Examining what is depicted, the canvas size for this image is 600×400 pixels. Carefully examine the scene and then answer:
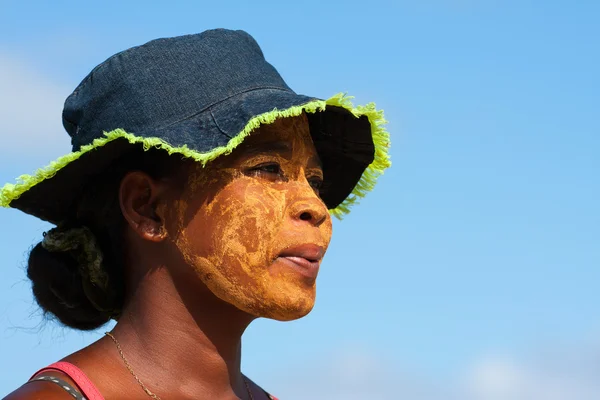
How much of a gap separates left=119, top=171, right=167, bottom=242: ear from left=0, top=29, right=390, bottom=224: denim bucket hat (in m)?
0.14

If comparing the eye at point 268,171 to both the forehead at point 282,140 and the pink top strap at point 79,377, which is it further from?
the pink top strap at point 79,377

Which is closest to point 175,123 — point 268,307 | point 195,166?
point 195,166

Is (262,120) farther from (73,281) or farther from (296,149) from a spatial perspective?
(73,281)

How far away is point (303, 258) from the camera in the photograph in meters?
4.67

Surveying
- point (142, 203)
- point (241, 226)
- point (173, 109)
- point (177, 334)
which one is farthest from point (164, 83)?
point (177, 334)

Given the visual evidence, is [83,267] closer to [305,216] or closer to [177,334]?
[177,334]

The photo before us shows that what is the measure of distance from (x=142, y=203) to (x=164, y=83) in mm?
522

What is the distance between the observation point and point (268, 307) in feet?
15.3

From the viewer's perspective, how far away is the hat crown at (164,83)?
4766mm

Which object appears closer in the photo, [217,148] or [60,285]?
[217,148]

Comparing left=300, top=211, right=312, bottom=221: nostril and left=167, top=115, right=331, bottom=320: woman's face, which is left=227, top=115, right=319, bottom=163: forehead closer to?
left=167, top=115, right=331, bottom=320: woman's face

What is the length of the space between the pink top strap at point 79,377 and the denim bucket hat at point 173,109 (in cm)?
76

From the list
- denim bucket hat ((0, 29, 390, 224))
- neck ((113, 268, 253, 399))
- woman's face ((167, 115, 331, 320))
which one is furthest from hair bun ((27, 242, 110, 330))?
woman's face ((167, 115, 331, 320))

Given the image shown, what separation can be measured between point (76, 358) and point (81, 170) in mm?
802
